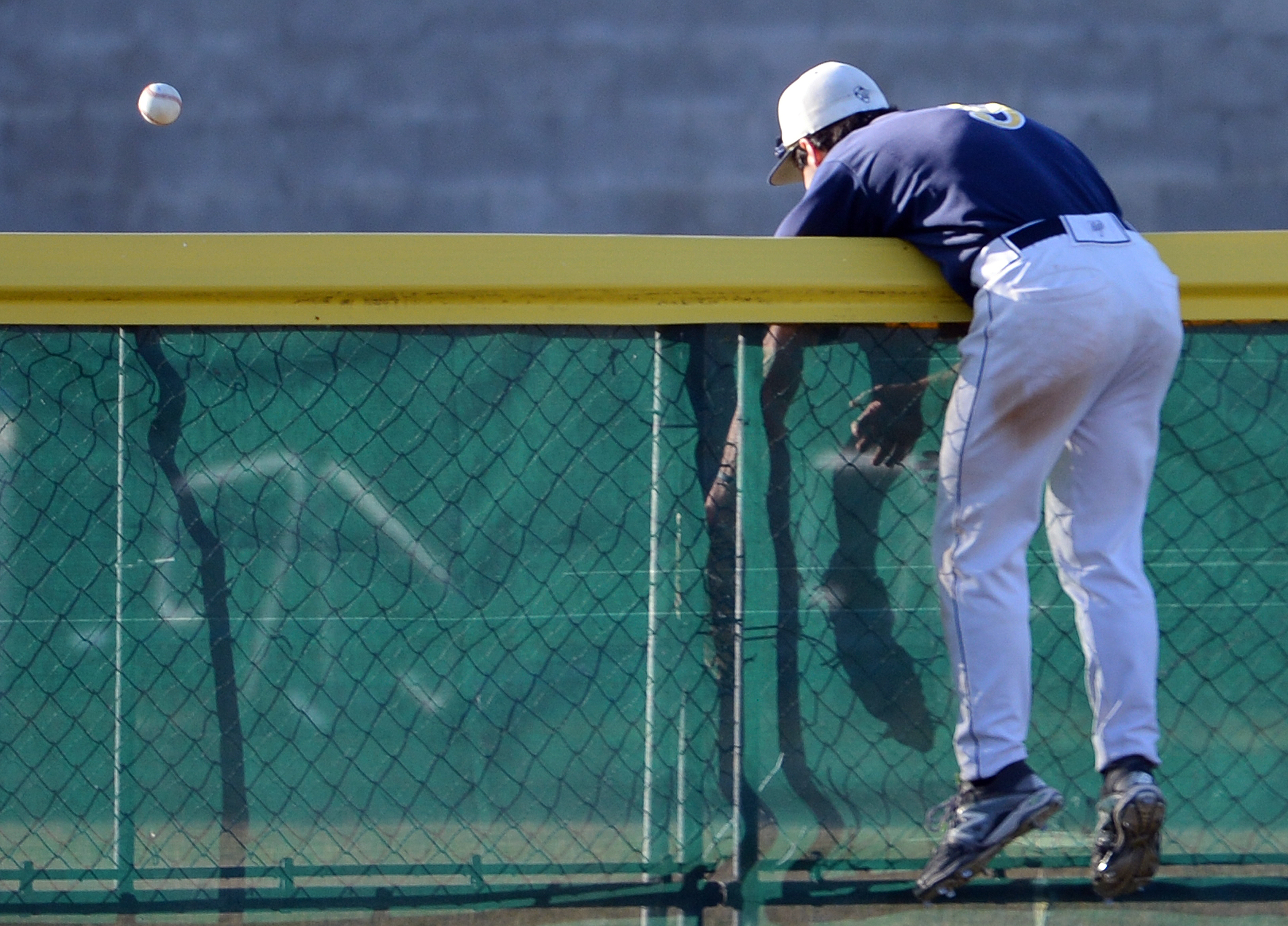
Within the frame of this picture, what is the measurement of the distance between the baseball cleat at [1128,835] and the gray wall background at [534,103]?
19.9ft

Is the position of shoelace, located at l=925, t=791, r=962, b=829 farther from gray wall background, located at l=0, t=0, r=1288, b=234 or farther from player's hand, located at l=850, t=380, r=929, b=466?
gray wall background, located at l=0, t=0, r=1288, b=234

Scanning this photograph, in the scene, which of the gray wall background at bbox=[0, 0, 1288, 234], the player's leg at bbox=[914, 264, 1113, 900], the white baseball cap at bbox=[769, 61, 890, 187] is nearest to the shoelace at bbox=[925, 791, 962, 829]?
the player's leg at bbox=[914, 264, 1113, 900]

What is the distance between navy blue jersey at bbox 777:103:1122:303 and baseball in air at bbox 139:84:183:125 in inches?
247

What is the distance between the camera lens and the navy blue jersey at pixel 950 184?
7.32 feet

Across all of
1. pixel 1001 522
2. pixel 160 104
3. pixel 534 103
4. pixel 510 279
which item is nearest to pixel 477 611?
pixel 510 279

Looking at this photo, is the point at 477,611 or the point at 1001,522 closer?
the point at 1001,522

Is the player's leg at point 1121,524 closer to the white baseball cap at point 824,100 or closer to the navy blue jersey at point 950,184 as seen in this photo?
the navy blue jersey at point 950,184

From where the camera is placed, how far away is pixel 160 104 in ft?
24.7

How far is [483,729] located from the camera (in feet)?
8.08

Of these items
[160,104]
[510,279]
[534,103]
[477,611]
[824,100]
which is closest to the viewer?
[510,279]

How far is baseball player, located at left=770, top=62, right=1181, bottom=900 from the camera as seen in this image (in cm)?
213

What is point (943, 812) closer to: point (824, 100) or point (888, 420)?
point (888, 420)

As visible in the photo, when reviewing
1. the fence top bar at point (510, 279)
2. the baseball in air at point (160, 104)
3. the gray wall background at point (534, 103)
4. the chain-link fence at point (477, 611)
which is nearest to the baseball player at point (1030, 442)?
the fence top bar at point (510, 279)

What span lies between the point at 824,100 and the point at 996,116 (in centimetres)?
52
